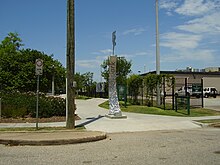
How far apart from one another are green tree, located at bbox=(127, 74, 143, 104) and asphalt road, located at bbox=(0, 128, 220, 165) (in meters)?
17.3

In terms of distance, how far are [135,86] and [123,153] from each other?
21.0 m

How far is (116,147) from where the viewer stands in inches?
396

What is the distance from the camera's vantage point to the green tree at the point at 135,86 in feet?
94.8

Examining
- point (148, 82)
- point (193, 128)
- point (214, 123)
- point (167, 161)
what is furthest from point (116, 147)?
point (148, 82)

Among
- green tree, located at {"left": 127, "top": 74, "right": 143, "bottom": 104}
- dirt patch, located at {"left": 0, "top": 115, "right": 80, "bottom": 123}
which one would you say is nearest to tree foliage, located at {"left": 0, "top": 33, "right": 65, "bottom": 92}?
green tree, located at {"left": 127, "top": 74, "right": 143, "bottom": 104}

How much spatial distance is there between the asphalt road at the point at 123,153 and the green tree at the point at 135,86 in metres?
17.3

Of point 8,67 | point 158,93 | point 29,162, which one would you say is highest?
point 8,67

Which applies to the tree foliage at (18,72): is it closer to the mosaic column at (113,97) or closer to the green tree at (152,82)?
the green tree at (152,82)

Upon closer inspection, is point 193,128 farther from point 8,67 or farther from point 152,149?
point 8,67

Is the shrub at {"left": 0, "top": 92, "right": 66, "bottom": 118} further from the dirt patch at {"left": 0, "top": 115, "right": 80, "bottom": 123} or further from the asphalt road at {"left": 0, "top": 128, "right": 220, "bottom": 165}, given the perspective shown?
the asphalt road at {"left": 0, "top": 128, "right": 220, "bottom": 165}

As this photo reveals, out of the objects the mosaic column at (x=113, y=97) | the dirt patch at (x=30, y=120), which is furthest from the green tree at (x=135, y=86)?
the dirt patch at (x=30, y=120)

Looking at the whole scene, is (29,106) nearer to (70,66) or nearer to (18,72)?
(70,66)

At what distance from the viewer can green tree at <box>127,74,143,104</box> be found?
2889 centimetres

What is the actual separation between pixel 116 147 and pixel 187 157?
2516mm
